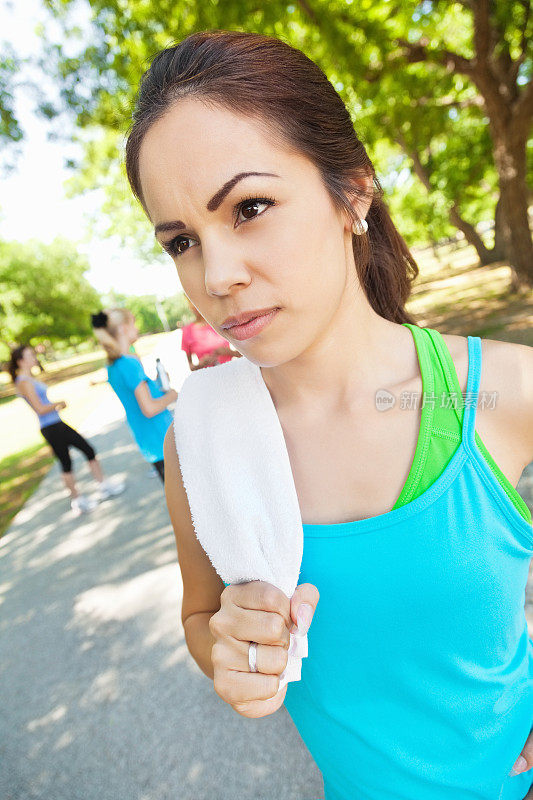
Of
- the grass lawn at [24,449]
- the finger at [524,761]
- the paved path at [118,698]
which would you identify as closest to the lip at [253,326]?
the finger at [524,761]

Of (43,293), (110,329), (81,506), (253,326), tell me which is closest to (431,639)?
(253,326)

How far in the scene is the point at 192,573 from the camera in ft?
3.74

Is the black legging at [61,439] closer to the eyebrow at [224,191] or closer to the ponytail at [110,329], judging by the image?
the ponytail at [110,329]

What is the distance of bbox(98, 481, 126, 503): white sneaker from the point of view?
574cm

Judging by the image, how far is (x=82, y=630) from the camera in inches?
135

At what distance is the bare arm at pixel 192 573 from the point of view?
3.68 ft

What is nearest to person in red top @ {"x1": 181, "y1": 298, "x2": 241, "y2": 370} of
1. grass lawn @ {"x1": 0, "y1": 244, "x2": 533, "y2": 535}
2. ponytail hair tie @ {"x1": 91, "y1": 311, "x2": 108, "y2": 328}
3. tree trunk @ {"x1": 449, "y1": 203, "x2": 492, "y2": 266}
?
ponytail hair tie @ {"x1": 91, "y1": 311, "x2": 108, "y2": 328}

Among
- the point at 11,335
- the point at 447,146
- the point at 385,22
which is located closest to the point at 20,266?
the point at 11,335

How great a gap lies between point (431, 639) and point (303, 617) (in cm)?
32

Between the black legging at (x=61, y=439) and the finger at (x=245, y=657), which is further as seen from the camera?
the black legging at (x=61, y=439)

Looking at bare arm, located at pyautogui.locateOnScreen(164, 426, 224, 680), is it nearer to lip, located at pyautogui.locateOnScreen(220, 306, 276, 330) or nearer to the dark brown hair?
lip, located at pyautogui.locateOnScreen(220, 306, 276, 330)

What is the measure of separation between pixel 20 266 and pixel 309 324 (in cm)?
3902

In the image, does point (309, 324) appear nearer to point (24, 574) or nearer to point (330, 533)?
point (330, 533)

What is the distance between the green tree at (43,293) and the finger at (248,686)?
3633 centimetres
